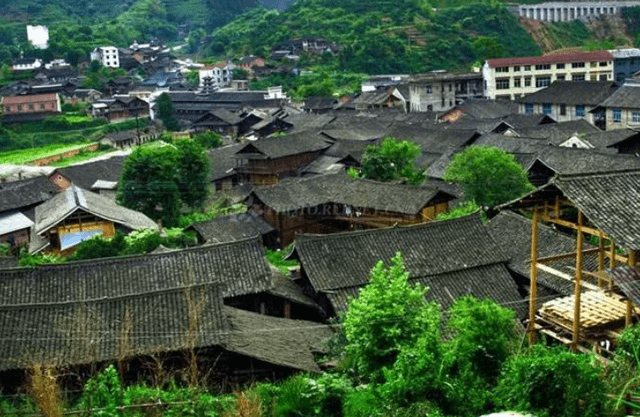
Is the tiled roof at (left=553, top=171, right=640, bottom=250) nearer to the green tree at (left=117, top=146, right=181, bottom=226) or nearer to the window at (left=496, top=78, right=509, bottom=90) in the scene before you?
the green tree at (left=117, top=146, right=181, bottom=226)

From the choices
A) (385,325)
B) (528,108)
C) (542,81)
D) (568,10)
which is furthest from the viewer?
(568,10)

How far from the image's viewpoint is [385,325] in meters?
12.7

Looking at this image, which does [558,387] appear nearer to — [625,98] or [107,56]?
[625,98]

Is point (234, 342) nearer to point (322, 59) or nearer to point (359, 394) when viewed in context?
point (359, 394)

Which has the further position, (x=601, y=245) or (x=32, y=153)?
(x=32, y=153)

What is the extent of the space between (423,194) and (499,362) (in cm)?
1796

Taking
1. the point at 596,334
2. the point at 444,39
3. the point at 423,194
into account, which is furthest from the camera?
the point at 444,39

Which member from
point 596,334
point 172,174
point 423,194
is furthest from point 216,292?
point 172,174

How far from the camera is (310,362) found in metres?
14.6

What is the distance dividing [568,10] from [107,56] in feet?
202

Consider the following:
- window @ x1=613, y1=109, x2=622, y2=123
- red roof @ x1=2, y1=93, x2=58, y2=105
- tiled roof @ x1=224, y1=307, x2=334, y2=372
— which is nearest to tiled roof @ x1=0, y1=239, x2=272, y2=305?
tiled roof @ x1=224, y1=307, x2=334, y2=372

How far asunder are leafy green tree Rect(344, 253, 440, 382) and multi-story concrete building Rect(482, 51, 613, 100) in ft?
181

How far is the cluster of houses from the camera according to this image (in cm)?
1254

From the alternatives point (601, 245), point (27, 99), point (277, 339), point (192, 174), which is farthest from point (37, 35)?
point (601, 245)
